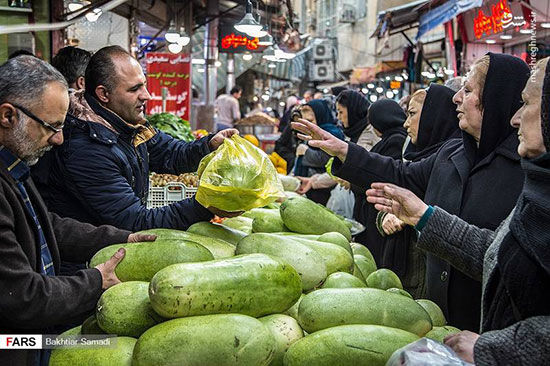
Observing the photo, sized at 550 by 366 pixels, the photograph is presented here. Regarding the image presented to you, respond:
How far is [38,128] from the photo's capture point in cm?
228

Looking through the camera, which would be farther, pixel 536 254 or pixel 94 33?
pixel 94 33

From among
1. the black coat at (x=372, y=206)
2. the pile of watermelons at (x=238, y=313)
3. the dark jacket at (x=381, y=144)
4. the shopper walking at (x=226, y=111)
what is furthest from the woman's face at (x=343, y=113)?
the shopper walking at (x=226, y=111)

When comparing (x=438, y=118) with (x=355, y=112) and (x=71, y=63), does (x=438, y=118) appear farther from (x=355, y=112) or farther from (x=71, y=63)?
(x=355, y=112)

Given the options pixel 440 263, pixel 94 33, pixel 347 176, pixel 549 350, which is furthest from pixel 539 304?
pixel 94 33

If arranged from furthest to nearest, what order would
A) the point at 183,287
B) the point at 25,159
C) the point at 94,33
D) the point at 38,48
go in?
the point at 94,33
the point at 38,48
the point at 25,159
the point at 183,287

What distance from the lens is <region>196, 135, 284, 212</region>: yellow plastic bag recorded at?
2.95 metres

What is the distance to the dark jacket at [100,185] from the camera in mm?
3121

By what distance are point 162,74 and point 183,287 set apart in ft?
31.9

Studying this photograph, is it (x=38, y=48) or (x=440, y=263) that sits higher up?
(x=38, y=48)

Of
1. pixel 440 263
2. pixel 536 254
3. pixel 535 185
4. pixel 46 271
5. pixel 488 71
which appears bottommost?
pixel 440 263

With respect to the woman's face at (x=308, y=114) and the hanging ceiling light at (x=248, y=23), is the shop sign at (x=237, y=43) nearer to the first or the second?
the woman's face at (x=308, y=114)

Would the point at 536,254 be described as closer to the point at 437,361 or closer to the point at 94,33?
the point at 437,361

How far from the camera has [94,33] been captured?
10820 millimetres

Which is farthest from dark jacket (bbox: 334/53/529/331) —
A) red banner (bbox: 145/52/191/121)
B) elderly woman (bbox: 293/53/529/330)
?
red banner (bbox: 145/52/191/121)
